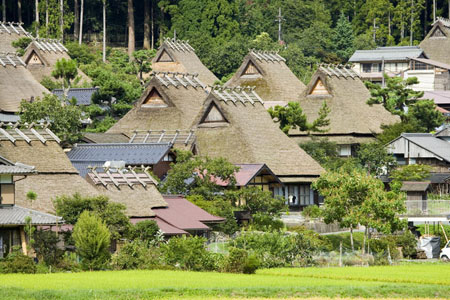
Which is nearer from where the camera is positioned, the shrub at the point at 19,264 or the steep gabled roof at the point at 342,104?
the shrub at the point at 19,264

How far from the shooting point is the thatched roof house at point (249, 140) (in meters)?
62.4

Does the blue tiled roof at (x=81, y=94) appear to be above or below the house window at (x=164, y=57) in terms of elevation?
below

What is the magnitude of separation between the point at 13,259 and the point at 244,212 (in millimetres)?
15769

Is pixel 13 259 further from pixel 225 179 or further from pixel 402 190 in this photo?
pixel 402 190

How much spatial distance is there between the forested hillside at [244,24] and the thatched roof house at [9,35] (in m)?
2.65

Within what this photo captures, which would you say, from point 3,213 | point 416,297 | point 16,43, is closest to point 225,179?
point 3,213

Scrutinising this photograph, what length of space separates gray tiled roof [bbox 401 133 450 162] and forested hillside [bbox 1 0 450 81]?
26.4 meters

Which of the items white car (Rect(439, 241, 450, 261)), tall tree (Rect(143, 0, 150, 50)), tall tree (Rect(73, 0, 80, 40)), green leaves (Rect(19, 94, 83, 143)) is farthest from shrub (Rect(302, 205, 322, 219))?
tall tree (Rect(73, 0, 80, 40))

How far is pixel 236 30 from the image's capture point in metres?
97.9

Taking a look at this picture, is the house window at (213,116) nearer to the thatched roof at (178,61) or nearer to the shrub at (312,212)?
the shrub at (312,212)

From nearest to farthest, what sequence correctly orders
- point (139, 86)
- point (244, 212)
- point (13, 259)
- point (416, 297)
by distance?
point (416, 297), point (13, 259), point (244, 212), point (139, 86)

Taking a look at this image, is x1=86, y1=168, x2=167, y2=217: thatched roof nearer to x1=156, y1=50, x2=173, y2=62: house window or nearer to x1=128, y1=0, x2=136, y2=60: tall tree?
x1=156, y1=50, x2=173, y2=62: house window

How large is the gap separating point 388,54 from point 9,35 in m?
31.1

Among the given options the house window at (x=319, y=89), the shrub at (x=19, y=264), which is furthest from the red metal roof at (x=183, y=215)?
the house window at (x=319, y=89)
